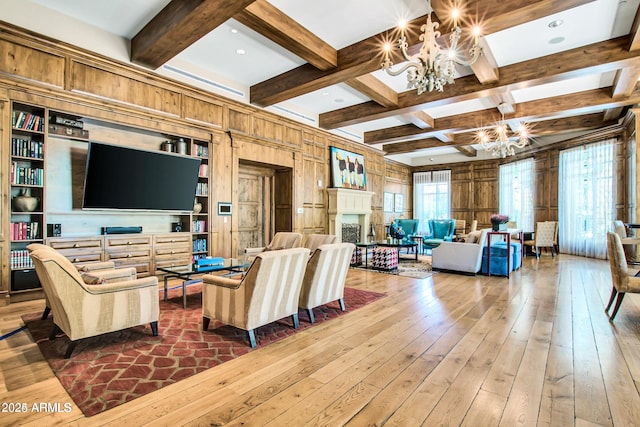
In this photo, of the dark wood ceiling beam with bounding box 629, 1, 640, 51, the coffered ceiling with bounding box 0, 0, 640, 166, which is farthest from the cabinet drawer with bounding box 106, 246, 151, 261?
the dark wood ceiling beam with bounding box 629, 1, 640, 51

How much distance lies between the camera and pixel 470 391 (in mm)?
1991

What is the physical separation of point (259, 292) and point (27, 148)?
350cm

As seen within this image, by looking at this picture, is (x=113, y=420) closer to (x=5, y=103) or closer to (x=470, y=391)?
(x=470, y=391)

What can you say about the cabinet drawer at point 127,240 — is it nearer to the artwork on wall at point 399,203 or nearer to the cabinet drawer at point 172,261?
the cabinet drawer at point 172,261

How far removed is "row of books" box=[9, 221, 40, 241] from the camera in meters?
3.71

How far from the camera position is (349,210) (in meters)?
8.41

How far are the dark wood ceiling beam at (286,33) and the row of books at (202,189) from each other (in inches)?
106

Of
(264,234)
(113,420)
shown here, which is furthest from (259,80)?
(113,420)

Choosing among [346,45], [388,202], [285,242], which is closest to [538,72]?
[346,45]

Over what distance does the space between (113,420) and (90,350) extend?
113 cm

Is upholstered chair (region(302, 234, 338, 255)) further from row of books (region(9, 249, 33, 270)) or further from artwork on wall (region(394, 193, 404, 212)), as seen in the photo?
artwork on wall (region(394, 193, 404, 212))

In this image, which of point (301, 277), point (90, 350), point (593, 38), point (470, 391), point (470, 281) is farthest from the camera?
point (470, 281)

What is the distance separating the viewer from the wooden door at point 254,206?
680cm

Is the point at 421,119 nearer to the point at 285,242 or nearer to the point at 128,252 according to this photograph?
the point at 285,242
